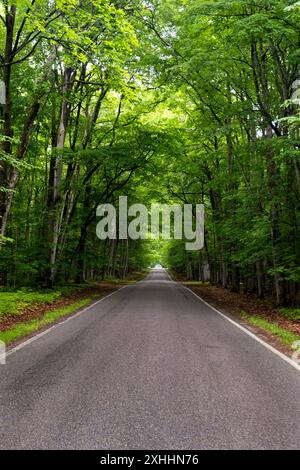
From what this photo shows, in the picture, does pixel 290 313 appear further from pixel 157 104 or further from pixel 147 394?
pixel 157 104

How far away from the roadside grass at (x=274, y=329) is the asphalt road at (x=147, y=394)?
90 cm

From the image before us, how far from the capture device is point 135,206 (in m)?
37.6

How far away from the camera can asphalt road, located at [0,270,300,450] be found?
3.73 meters

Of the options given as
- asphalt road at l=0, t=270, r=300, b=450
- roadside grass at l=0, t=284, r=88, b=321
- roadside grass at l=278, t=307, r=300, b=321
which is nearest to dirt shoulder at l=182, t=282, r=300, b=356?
roadside grass at l=278, t=307, r=300, b=321

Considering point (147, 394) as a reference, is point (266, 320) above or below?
below

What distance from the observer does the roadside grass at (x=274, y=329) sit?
29.4 feet

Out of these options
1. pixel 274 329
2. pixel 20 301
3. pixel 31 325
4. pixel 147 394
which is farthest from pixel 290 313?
pixel 20 301

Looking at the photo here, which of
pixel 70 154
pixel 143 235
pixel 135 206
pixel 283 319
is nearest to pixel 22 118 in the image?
pixel 70 154

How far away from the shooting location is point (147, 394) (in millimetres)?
4918

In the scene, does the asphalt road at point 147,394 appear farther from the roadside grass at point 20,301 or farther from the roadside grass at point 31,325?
the roadside grass at point 20,301

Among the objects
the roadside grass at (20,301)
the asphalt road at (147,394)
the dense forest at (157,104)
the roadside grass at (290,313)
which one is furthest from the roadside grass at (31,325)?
the roadside grass at (290,313)

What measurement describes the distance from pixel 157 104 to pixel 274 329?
1631 cm

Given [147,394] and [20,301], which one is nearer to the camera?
[147,394]
